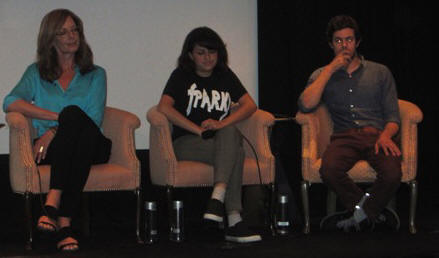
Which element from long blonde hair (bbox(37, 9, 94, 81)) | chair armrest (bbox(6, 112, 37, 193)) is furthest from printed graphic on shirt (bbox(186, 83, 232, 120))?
chair armrest (bbox(6, 112, 37, 193))

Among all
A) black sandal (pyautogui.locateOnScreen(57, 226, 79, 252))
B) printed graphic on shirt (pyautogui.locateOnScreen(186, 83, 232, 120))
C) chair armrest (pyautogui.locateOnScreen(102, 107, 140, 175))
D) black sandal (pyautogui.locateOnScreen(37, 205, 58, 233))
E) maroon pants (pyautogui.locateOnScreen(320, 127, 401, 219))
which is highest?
printed graphic on shirt (pyautogui.locateOnScreen(186, 83, 232, 120))

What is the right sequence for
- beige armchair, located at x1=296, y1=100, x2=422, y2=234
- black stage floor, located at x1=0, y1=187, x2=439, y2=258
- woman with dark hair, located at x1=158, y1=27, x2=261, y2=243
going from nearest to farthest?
black stage floor, located at x1=0, y1=187, x2=439, y2=258 < woman with dark hair, located at x1=158, y1=27, x2=261, y2=243 < beige armchair, located at x1=296, y1=100, x2=422, y2=234

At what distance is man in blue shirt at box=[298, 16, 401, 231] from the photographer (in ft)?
13.2

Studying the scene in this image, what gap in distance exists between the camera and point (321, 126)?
4.48 metres

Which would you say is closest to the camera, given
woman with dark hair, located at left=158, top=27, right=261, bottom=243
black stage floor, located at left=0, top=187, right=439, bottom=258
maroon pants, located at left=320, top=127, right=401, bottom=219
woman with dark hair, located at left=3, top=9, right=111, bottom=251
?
black stage floor, located at left=0, top=187, right=439, bottom=258

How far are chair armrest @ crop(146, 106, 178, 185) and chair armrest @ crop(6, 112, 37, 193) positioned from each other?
2.17ft

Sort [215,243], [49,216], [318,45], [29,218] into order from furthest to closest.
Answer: [318,45]
[215,243]
[29,218]
[49,216]

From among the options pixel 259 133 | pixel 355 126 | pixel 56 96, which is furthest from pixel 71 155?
pixel 355 126

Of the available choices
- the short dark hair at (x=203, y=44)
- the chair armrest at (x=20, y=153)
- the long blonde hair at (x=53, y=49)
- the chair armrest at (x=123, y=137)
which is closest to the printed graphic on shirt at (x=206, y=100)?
the short dark hair at (x=203, y=44)

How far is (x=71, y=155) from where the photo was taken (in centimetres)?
368

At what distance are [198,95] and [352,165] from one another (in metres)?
0.93

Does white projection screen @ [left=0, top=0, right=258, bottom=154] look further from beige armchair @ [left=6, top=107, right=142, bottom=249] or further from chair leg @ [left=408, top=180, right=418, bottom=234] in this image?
chair leg @ [left=408, top=180, right=418, bottom=234]

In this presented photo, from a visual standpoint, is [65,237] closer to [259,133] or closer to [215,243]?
[215,243]

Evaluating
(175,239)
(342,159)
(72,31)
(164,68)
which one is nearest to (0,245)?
(175,239)
